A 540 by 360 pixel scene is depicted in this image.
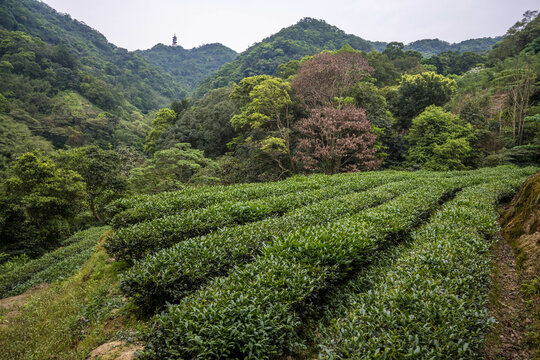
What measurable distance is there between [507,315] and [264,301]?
3816 millimetres

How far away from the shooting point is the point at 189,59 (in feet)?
388

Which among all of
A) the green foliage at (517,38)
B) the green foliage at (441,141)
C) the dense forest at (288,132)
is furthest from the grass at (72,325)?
the green foliage at (517,38)

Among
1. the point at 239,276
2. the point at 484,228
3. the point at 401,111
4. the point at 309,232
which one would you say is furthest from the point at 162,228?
the point at 401,111

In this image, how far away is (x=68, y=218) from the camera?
15148 mm

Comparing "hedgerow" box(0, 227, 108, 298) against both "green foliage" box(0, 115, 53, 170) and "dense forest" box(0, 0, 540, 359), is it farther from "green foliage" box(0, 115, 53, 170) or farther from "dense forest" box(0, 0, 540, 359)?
"green foliage" box(0, 115, 53, 170)

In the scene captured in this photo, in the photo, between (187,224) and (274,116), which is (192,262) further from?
(274,116)

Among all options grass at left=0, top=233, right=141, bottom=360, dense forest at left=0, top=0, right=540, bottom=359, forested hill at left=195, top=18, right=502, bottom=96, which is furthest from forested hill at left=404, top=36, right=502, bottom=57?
grass at left=0, top=233, right=141, bottom=360

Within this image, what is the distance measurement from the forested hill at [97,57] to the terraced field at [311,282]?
59.8 m

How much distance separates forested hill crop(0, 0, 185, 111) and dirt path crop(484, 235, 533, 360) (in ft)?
210

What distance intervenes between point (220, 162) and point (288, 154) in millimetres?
6098

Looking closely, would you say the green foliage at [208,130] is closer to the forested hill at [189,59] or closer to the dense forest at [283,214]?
the dense forest at [283,214]

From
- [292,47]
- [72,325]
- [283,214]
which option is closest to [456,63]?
[292,47]

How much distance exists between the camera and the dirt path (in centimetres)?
272

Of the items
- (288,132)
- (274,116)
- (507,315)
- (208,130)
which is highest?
(274,116)
